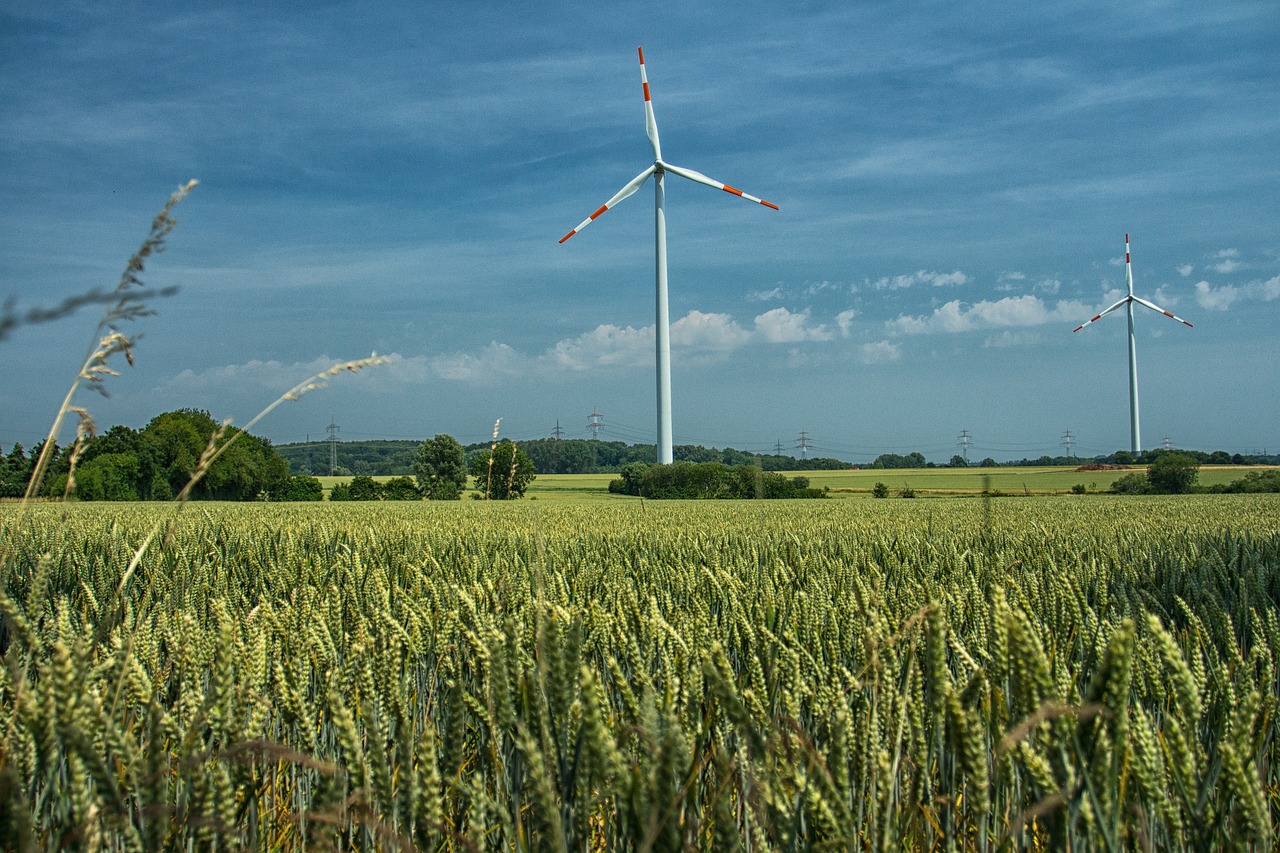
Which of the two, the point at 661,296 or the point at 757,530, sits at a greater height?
the point at 661,296

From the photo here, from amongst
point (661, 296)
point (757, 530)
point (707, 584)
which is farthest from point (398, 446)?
point (707, 584)

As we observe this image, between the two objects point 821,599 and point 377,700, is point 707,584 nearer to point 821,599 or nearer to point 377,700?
point 821,599

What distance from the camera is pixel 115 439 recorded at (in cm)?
5047

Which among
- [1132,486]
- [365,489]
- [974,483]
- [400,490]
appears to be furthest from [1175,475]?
[365,489]

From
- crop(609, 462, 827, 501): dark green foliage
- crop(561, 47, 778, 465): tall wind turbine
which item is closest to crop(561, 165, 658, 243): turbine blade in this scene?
crop(561, 47, 778, 465): tall wind turbine

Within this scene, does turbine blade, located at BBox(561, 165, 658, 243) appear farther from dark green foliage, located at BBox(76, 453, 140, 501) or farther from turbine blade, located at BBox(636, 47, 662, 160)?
dark green foliage, located at BBox(76, 453, 140, 501)

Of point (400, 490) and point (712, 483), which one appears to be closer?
point (712, 483)

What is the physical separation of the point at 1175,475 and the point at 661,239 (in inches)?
1138

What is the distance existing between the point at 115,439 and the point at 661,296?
3484cm

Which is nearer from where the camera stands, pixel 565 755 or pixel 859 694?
pixel 565 755

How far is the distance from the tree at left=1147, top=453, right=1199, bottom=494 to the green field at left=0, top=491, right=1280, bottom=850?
135ft

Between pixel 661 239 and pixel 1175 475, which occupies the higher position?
pixel 661 239

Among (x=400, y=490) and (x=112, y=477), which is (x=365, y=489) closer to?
(x=400, y=490)

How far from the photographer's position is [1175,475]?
3934cm
